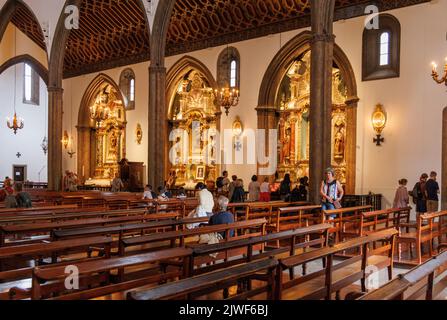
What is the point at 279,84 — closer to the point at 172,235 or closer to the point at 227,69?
the point at 227,69

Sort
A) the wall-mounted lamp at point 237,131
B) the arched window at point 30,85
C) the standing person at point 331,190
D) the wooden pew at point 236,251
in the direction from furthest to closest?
the arched window at point 30,85
the wall-mounted lamp at point 237,131
the standing person at point 331,190
the wooden pew at point 236,251

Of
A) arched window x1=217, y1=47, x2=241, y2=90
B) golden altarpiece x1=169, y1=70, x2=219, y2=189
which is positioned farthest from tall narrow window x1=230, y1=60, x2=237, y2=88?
golden altarpiece x1=169, y1=70, x2=219, y2=189

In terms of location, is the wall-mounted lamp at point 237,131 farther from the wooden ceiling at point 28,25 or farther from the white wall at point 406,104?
the wooden ceiling at point 28,25

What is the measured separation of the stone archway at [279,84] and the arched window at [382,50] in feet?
1.91

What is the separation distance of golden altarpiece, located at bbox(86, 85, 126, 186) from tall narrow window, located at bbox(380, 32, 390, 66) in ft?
40.9

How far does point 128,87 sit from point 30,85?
7.91 m

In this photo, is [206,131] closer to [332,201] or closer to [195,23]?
[195,23]

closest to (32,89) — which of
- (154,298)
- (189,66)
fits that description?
(189,66)

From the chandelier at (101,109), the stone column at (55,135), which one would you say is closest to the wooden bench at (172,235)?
the stone column at (55,135)

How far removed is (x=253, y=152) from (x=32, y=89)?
15552mm

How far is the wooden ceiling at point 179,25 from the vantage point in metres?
15.8

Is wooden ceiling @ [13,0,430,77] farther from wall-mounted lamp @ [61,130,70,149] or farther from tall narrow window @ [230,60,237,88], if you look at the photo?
wall-mounted lamp @ [61,130,70,149]

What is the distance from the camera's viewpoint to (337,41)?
49.0ft

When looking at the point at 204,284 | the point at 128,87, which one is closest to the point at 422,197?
the point at 204,284
